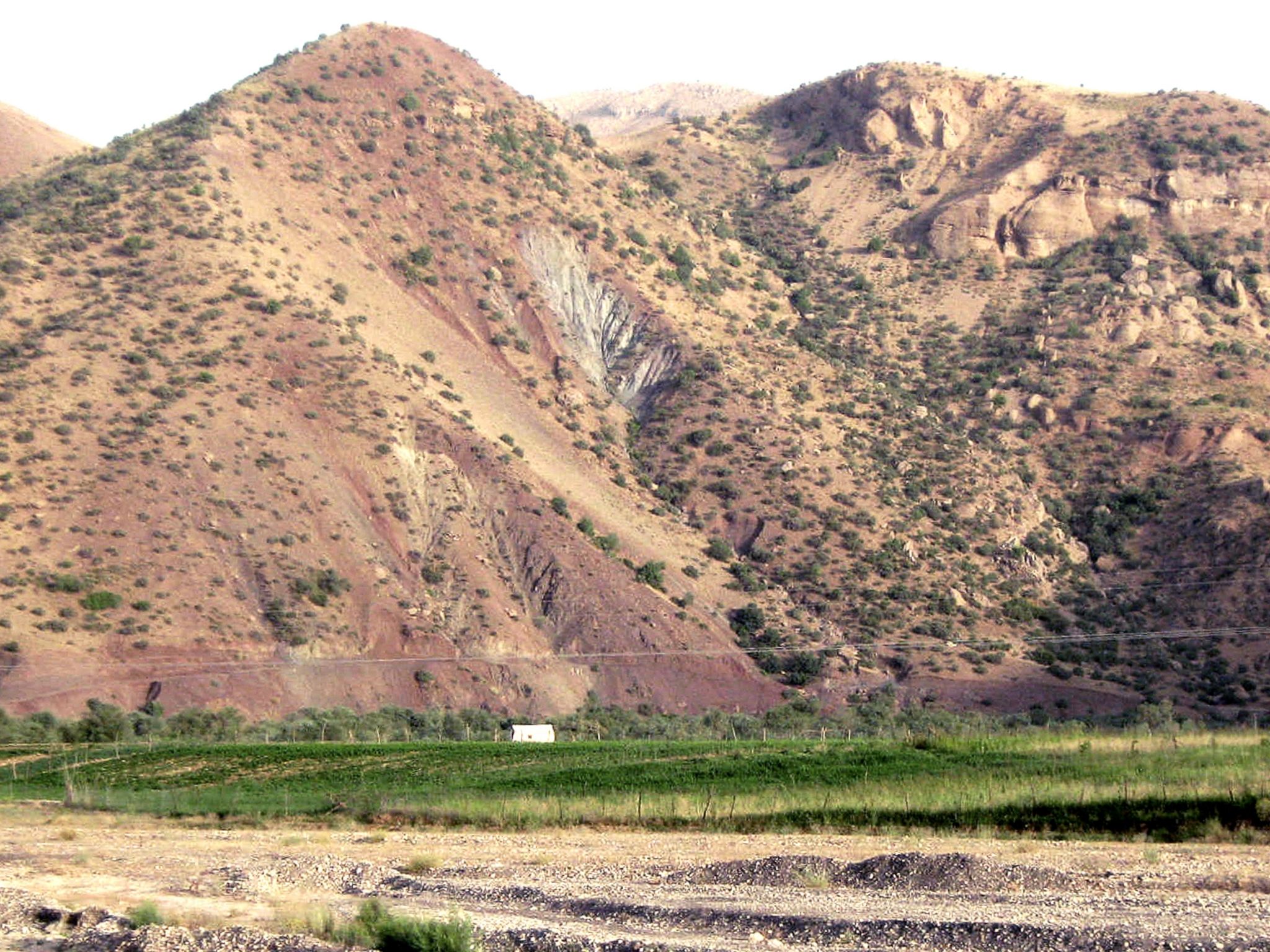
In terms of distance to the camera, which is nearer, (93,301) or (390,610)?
(390,610)

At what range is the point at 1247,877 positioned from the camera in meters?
26.4

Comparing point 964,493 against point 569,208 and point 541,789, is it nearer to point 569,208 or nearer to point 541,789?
point 569,208

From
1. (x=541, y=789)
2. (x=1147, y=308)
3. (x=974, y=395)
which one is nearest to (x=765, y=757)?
(x=541, y=789)

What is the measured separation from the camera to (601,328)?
101 m

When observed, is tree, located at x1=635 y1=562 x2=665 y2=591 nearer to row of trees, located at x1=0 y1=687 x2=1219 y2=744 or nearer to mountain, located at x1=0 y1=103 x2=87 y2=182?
row of trees, located at x1=0 y1=687 x2=1219 y2=744

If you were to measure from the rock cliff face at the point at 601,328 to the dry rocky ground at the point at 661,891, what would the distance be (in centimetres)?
6320

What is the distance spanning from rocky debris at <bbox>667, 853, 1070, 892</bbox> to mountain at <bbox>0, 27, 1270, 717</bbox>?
40091 mm

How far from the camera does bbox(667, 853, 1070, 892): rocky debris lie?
26062 millimetres

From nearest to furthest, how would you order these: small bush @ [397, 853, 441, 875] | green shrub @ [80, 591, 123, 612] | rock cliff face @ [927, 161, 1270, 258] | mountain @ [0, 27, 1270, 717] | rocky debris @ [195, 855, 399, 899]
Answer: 1. rocky debris @ [195, 855, 399, 899]
2. small bush @ [397, 853, 441, 875]
3. green shrub @ [80, 591, 123, 612]
4. mountain @ [0, 27, 1270, 717]
5. rock cliff face @ [927, 161, 1270, 258]

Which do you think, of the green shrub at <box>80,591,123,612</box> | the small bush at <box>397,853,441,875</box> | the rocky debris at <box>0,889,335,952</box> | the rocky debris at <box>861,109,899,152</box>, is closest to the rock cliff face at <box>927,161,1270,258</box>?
the rocky debris at <box>861,109,899,152</box>

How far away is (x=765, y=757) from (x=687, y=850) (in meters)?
15.3

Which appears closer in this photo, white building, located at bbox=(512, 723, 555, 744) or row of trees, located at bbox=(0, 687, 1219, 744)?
row of trees, located at bbox=(0, 687, 1219, 744)

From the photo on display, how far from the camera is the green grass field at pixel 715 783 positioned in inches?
1401

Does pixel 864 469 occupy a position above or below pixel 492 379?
below
